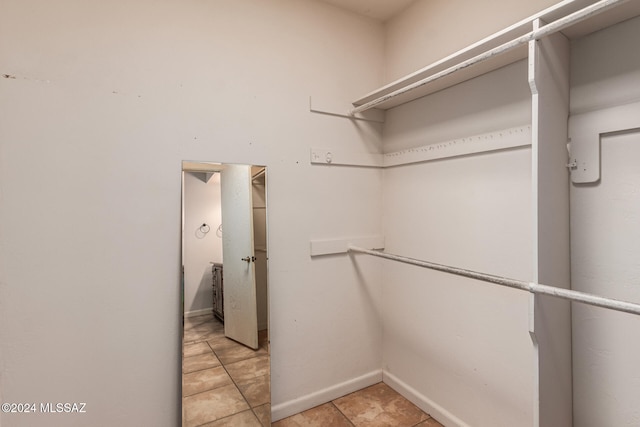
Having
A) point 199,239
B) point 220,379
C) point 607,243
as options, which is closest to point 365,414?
point 220,379

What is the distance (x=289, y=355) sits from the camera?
2.05 m

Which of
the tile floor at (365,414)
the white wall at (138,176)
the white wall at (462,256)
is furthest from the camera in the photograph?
the tile floor at (365,414)

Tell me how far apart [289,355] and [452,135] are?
5.60ft

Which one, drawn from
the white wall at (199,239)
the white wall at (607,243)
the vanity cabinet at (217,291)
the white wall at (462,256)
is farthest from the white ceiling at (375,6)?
the vanity cabinet at (217,291)

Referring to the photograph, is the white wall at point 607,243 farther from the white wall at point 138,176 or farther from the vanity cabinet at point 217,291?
the vanity cabinet at point 217,291

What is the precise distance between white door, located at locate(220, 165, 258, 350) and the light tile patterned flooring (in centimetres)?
8

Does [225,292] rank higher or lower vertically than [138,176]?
lower

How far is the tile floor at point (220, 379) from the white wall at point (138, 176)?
0.25 ft

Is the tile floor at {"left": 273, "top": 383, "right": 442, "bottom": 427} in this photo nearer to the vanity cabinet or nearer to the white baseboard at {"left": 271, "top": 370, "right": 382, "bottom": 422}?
the white baseboard at {"left": 271, "top": 370, "right": 382, "bottom": 422}

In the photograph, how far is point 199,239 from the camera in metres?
1.79

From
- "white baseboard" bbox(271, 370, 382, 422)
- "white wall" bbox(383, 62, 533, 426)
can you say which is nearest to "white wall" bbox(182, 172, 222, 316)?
"white baseboard" bbox(271, 370, 382, 422)

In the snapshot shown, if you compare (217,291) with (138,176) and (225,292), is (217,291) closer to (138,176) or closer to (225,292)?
(225,292)

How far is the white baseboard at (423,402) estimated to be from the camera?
1907mm

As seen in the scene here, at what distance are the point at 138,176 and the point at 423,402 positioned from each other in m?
2.19
